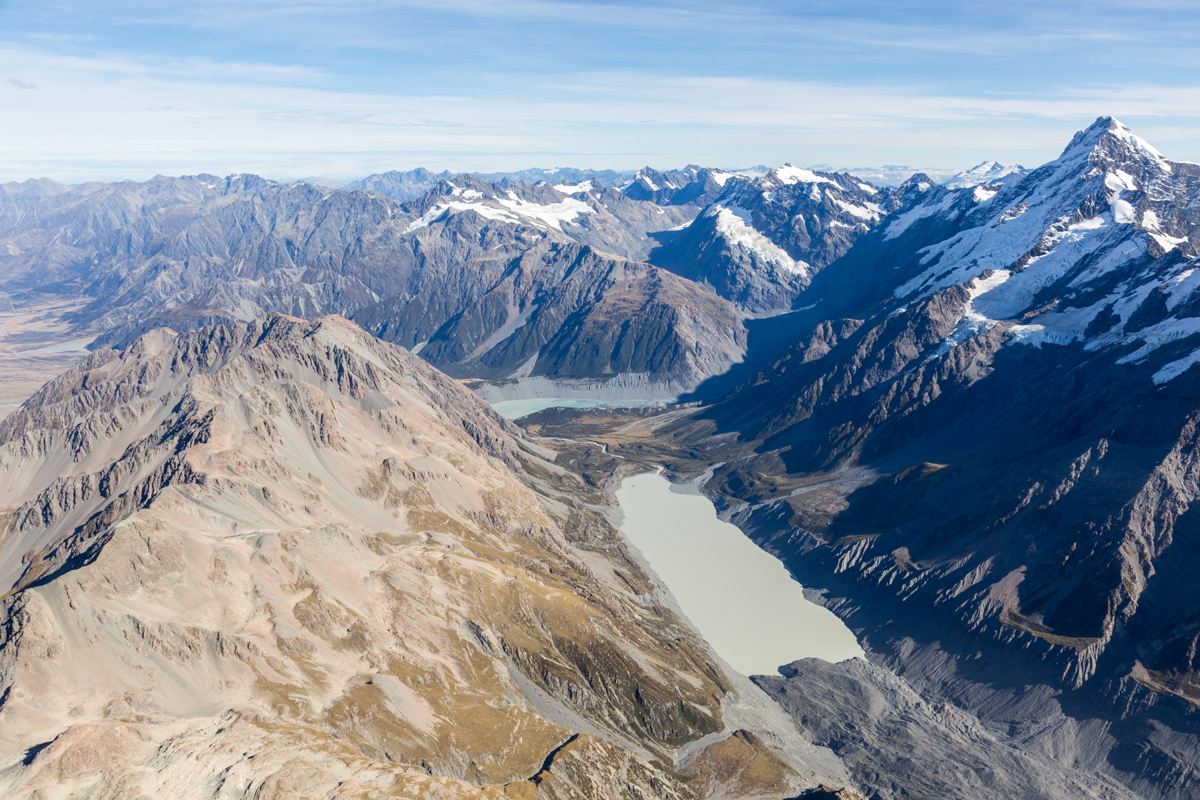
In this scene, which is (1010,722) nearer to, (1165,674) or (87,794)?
(1165,674)

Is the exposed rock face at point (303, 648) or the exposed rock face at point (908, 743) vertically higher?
the exposed rock face at point (303, 648)

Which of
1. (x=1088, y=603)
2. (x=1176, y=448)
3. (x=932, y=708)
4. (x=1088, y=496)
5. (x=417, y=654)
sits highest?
(x=1176, y=448)

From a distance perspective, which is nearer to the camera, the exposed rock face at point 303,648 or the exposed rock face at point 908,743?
the exposed rock face at point 303,648

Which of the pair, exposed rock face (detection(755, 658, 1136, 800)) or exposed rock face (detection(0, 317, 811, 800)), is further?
exposed rock face (detection(755, 658, 1136, 800))

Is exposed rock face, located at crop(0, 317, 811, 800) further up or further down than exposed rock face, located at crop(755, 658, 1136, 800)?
further up

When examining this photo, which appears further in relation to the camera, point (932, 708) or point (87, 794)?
point (932, 708)

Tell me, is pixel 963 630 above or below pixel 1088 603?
below

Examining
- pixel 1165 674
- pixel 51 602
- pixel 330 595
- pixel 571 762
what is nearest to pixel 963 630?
pixel 1165 674

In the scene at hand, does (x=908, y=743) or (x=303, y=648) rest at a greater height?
(x=303, y=648)
